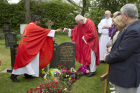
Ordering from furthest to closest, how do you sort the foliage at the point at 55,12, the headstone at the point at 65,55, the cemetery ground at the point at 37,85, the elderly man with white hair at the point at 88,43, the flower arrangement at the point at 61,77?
1. the foliage at the point at 55,12
2. the headstone at the point at 65,55
3. the elderly man with white hair at the point at 88,43
4. the cemetery ground at the point at 37,85
5. the flower arrangement at the point at 61,77

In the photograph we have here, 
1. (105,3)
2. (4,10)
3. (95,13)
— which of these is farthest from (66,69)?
(105,3)

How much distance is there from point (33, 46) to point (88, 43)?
6.29 ft

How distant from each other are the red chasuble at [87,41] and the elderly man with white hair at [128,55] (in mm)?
2676

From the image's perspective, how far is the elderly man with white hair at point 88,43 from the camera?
4840mm

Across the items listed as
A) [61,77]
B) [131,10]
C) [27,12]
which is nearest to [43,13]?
[27,12]

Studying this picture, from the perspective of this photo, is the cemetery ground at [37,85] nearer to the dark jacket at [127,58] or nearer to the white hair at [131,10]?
the dark jacket at [127,58]

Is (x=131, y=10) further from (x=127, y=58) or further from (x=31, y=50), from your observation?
(x=31, y=50)

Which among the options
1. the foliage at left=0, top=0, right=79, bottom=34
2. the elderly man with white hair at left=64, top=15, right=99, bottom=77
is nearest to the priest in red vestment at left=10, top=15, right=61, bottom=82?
the elderly man with white hair at left=64, top=15, right=99, bottom=77

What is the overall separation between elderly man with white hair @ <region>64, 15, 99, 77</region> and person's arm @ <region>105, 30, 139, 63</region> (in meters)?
2.77

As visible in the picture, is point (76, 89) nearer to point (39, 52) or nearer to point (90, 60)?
point (90, 60)

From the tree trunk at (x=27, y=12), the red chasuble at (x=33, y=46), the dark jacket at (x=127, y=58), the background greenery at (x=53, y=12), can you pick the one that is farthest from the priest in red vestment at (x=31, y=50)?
the background greenery at (x=53, y=12)

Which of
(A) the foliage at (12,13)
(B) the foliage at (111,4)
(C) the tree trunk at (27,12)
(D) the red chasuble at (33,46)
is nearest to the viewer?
(D) the red chasuble at (33,46)

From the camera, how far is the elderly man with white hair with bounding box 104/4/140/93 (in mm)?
1960

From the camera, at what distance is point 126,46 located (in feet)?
6.49
